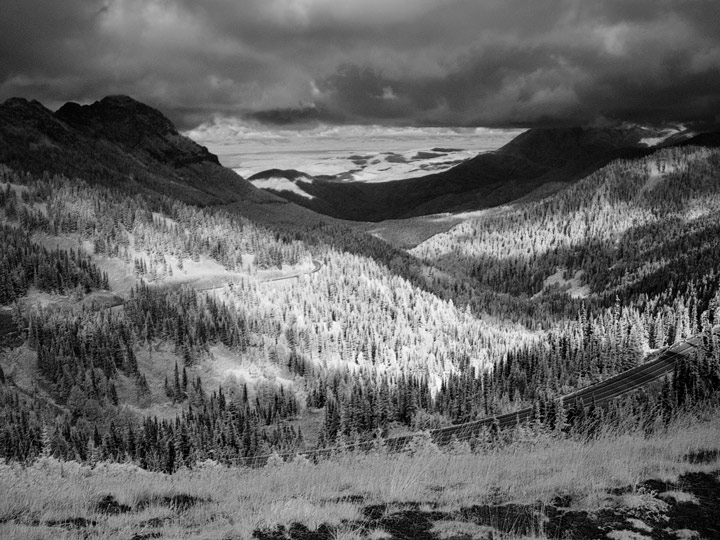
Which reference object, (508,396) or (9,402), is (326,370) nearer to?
(508,396)

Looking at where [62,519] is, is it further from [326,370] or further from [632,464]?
Result: [326,370]

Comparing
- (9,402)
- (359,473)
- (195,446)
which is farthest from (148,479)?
(9,402)

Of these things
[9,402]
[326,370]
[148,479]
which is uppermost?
[148,479]

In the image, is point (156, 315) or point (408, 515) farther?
point (156, 315)

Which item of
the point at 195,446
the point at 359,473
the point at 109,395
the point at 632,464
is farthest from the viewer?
the point at 109,395

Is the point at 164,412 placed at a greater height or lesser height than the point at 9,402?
lesser

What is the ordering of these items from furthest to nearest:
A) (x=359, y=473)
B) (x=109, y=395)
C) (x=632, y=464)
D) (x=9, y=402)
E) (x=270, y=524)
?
(x=109, y=395)
(x=9, y=402)
(x=359, y=473)
(x=632, y=464)
(x=270, y=524)
